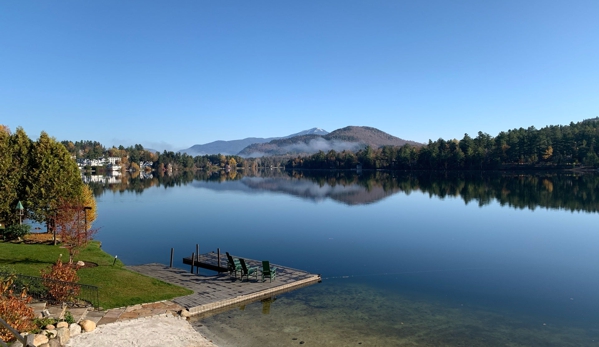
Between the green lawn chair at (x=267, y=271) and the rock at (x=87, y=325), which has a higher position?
the rock at (x=87, y=325)

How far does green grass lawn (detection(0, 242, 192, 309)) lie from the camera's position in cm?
1833

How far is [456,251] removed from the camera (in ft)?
105

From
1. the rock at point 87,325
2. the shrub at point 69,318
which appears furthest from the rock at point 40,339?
the shrub at point 69,318

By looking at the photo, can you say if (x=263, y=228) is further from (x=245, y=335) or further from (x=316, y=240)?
(x=245, y=335)

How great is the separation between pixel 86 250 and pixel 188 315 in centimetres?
1587

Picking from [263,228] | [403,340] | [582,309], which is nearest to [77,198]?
[263,228]

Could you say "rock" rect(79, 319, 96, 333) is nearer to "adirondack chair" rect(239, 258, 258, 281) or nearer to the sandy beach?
the sandy beach

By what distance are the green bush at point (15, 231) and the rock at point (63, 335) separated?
21434 mm

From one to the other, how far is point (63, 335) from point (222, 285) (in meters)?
9.65

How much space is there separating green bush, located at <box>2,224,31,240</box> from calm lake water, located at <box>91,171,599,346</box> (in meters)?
6.63

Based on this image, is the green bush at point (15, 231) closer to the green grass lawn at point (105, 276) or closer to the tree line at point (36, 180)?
the tree line at point (36, 180)

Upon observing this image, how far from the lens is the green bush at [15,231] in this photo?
98.5 feet

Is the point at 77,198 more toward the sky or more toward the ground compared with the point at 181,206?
more toward the sky

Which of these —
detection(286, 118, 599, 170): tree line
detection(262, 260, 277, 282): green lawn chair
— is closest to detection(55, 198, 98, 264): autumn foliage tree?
detection(262, 260, 277, 282): green lawn chair
